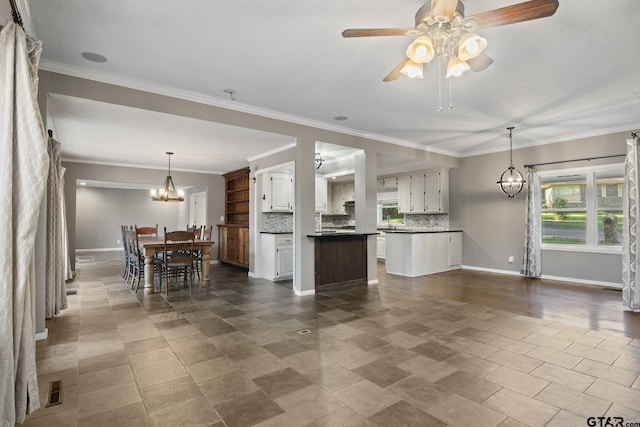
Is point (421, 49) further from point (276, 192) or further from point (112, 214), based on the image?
point (112, 214)

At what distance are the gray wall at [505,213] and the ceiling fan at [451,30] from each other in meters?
4.80

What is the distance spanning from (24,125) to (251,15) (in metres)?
1.62

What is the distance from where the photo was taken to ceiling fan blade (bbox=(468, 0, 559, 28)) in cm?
170

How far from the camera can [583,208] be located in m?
5.78

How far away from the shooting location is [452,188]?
762cm

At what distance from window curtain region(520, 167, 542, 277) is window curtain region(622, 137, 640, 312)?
1.83m

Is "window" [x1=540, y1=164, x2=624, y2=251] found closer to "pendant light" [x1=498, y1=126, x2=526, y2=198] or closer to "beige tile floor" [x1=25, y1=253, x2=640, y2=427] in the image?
"pendant light" [x1=498, y1=126, x2=526, y2=198]

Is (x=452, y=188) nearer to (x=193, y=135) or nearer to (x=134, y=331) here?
(x=193, y=135)

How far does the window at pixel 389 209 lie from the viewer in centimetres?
898

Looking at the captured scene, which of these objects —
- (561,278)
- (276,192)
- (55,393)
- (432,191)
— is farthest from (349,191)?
(55,393)

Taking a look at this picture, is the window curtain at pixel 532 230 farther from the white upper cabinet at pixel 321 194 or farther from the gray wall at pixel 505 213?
the white upper cabinet at pixel 321 194

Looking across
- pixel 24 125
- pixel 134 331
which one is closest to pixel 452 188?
pixel 134 331

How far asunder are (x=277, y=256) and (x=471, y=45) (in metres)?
4.67

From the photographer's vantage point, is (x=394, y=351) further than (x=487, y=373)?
Yes
